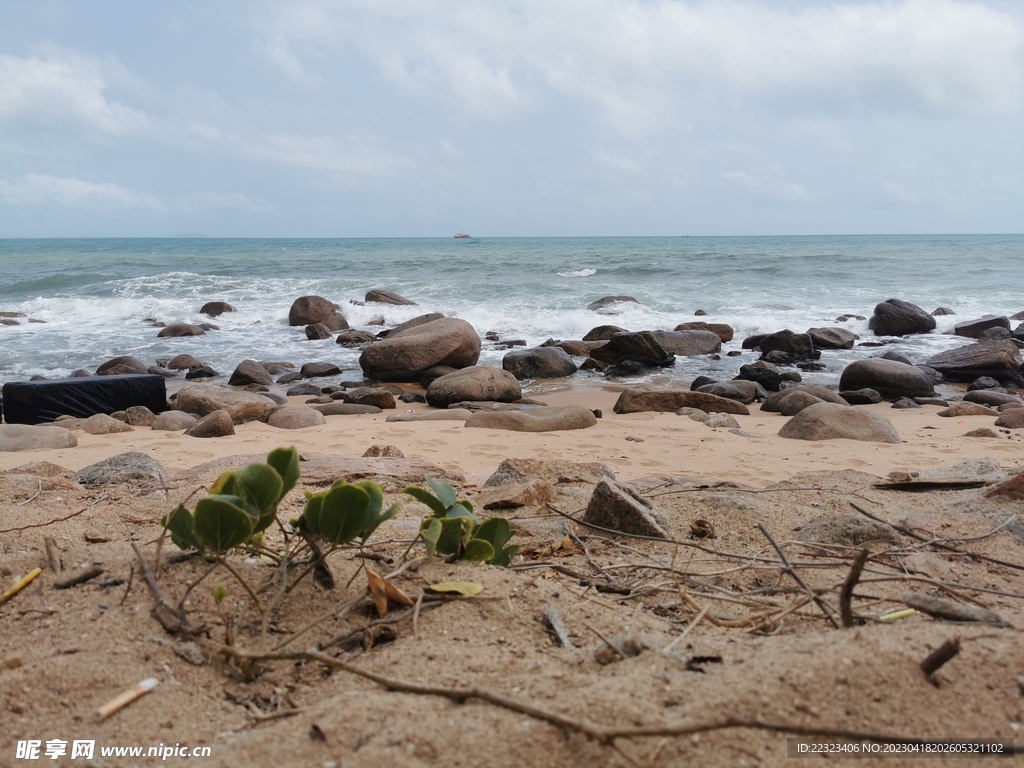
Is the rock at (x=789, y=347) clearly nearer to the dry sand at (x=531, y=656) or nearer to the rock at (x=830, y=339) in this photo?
the rock at (x=830, y=339)

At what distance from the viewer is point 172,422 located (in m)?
6.72

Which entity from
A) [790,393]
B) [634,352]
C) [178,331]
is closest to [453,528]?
[790,393]

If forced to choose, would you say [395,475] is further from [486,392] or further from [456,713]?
[486,392]

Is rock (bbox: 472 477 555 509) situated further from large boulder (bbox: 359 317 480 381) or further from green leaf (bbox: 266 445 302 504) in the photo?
large boulder (bbox: 359 317 480 381)

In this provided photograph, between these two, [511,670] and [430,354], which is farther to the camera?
[430,354]

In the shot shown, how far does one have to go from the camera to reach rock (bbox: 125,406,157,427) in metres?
7.24

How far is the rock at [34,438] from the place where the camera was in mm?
5195

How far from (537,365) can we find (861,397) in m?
4.12

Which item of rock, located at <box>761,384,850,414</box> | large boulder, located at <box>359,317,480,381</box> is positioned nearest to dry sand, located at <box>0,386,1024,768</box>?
rock, located at <box>761,384,850,414</box>

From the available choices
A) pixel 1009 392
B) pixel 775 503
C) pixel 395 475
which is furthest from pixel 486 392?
pixel 1009 392

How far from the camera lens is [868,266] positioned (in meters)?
29.2

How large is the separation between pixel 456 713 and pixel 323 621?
478 mm

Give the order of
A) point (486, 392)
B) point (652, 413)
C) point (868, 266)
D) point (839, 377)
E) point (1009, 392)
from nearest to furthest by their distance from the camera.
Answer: point (652, 413), point (486, 392), point (1009, 392), point (839, 377), point (868, 266)

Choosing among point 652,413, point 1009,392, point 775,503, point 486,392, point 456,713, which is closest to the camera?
point 456,713
